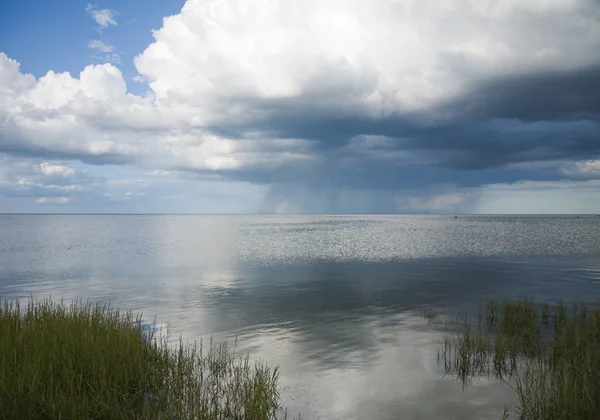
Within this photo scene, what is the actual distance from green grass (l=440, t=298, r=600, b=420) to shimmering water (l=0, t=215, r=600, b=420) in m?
1.08

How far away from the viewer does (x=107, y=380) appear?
12672 millimetres

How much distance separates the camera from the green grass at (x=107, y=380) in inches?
415

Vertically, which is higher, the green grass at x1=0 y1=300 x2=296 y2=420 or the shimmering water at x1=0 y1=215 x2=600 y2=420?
the green grass at x1=0 y1=300 x2=296 y2=420

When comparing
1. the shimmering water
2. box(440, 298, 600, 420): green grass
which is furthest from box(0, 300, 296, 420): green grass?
box(440, 298, 600, 420): green grass

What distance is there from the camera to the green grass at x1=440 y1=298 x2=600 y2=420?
1106 cm

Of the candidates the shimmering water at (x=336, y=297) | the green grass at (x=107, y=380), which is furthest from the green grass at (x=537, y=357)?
the green grass at (x=107, y=380)

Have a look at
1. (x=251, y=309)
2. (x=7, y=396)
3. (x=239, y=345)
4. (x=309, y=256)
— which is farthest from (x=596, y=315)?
(x=309, y=256)

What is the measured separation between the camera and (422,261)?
59094mm

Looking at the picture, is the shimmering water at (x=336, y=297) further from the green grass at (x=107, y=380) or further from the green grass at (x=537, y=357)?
the green grass at (x=107, y=380)

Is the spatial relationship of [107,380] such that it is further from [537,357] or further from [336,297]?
[336,297]

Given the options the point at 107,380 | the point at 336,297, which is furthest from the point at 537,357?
the point at 336,297

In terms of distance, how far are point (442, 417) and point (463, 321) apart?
549 inches

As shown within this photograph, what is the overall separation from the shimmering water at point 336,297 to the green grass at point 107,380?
6.75 feet

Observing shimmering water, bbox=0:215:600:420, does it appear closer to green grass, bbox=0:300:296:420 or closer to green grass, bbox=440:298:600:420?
green grass, bbox=440:298:600:420
